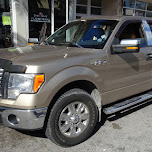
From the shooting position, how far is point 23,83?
2363 mm

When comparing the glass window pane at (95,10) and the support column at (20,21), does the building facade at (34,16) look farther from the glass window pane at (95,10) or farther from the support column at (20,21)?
the glass window pane at (95,10)

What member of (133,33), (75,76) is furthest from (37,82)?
(133,33)

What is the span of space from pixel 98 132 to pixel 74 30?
6.58 ft

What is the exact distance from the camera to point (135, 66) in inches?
143

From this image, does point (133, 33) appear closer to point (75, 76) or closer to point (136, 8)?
point (75, 76)

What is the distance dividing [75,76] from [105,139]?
116 centimetres

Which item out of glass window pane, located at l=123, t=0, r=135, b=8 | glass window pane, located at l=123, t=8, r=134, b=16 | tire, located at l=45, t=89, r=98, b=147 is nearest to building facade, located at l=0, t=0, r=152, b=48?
glass window pane, located at l=123, t=0, r=135, b=8

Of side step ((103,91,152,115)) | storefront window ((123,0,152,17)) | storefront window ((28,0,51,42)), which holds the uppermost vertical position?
storefront window ((123,0,152,17))

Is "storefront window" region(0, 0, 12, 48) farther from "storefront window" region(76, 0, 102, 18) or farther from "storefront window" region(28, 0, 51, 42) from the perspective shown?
"storefront window" region(76, 0, 102, 18)

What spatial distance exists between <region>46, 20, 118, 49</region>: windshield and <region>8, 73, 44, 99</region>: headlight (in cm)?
126

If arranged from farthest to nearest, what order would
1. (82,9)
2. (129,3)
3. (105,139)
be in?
(129,3), (82,9), (105,139)

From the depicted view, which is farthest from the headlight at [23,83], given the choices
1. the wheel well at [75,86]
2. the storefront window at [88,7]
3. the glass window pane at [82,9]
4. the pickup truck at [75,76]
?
the glass window pane at [82,9]

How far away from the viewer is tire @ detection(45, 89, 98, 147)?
258 centimetres

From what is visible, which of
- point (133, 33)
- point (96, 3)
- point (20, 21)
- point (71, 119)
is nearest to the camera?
point (71, 119)
